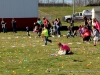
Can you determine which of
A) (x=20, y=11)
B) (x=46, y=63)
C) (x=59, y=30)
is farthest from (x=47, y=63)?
(x=20, y=11)

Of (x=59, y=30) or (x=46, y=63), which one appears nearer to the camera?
(x=46, y=63)

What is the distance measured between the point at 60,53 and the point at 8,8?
2350 cm

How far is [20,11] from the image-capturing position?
39719mm

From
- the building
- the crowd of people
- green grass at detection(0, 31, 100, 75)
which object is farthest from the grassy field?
the building

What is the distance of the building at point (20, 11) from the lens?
39.2 metres

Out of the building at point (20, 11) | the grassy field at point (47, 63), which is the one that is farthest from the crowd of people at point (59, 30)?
the grassy field at point (47, 63)

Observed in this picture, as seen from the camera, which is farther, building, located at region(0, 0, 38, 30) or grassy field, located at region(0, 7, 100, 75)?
building, located at region(0, 0, 38, 30)

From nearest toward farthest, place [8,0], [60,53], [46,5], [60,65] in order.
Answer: [60,65]
[60,53]
[8,0]
[46,5]

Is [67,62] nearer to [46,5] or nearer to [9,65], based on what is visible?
[9,65]

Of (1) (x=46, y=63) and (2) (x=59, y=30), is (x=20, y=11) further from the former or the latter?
(1) (x=46, y=63)

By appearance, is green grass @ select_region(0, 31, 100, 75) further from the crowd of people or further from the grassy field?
the crowd of people

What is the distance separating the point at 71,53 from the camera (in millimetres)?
17359

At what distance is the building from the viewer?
3925 cm

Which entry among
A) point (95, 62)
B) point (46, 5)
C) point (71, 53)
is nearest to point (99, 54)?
point (71, 53)
